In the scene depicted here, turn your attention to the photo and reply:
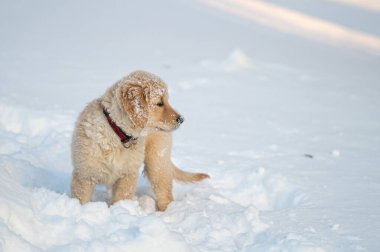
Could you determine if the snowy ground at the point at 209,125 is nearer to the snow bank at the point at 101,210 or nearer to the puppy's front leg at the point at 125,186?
the snow bank at the point at 101,210

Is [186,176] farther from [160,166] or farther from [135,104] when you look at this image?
[135,104]

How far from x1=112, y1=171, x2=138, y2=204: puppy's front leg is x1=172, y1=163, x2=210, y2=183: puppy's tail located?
1.88 ft

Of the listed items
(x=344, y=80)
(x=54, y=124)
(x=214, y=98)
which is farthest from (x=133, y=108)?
(x=344, y=80)

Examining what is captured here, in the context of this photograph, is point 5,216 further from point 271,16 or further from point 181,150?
point 271,16

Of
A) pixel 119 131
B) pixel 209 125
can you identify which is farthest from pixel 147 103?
pixel 209 125

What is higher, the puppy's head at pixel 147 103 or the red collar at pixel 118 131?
the puppy's head at pixel 147 103

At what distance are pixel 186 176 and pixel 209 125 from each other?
1.87 m

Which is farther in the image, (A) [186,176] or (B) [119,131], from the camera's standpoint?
(A) [186,176]

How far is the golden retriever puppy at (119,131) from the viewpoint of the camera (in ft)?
11.9

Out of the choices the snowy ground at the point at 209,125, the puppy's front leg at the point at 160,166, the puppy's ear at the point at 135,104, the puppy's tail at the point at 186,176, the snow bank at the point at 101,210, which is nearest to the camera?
the snow bank at the point at 101,210

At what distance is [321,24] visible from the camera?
13.0 m

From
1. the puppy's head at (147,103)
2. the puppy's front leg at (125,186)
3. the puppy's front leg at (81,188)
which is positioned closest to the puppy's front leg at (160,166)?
the puppy's head at (147,103)

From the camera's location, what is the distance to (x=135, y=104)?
11.8 ft

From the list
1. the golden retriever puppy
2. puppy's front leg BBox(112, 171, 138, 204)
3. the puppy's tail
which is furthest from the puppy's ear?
the puppy's tail
